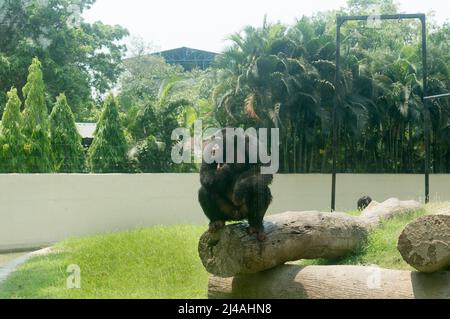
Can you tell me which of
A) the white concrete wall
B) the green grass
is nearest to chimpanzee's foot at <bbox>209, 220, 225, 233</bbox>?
the green grass

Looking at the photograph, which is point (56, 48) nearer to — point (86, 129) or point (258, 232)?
point (86, 129)

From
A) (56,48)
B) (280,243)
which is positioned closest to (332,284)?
(280,243)

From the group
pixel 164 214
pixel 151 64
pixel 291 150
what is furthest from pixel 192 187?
pixel 151 64

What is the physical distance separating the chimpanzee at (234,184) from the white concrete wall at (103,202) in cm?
567

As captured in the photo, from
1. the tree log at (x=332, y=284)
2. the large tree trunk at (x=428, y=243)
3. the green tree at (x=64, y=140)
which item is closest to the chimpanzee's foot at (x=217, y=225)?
the tree log at (x=332, y=284)

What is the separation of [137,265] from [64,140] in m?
5.20

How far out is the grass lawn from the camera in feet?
18.2

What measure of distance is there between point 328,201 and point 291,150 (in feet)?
3.93

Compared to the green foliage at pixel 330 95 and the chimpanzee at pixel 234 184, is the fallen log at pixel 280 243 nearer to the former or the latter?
the chimpanzee at pixel 234 184

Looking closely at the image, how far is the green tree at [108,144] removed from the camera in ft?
37.3

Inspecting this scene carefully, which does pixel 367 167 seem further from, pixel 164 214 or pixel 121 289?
pixel 121 289

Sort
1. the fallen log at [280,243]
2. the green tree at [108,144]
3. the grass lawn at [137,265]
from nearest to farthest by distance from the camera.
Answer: the fallen log at [280,243], the grass lawn at [137,265], the green tree at [108,144]

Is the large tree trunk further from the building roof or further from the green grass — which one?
→ the building roof
